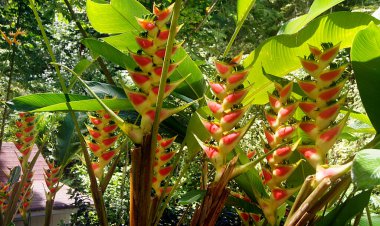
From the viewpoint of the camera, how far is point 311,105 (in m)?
0.74

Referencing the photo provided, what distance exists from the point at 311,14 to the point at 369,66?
195 mm

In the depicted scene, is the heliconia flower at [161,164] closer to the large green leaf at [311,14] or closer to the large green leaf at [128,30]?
the large green leaf at [128,30]

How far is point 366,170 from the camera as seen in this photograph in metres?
0.54

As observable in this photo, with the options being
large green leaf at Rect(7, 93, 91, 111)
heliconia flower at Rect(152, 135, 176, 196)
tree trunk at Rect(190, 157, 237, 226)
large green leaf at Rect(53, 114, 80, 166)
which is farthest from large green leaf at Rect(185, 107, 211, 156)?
large green leaf at Rect(53, 114, 80, 166)

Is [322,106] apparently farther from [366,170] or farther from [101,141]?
[101,141]

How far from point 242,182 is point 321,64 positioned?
29 cm

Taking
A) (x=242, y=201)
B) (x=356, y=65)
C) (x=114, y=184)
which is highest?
(x=114, y=184)

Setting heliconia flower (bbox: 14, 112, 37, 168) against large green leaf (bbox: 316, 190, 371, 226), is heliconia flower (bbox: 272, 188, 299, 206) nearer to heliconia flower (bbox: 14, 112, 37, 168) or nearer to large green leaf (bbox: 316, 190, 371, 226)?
large green leaf (bbox: 316, 190, 371, 226)

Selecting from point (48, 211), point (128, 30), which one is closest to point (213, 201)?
point (128, 30)

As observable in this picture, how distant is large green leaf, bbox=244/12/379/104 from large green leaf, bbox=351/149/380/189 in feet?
0.96

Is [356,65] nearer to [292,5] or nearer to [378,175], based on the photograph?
[378,175]

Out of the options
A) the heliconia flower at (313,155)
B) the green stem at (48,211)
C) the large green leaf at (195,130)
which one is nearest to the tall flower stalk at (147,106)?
the large green leaf at (195,130)

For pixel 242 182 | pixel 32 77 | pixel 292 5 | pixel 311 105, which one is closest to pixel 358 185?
pixel 311 105

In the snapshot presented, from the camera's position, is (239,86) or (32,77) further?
(32,77)
